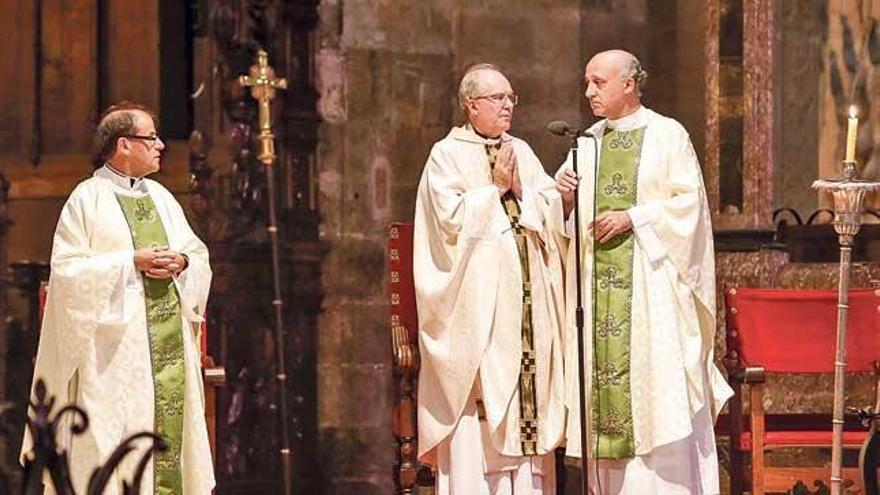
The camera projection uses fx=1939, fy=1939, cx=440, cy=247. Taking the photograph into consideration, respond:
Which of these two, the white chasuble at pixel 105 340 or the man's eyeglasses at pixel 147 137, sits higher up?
the man's eyeglasses at pixel 147 137

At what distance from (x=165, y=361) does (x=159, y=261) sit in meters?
0.39

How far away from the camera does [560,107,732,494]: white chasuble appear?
23.5ft

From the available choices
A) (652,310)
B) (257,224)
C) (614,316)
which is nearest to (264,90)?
(257,224)

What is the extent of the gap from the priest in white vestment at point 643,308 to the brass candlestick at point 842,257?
0.56m

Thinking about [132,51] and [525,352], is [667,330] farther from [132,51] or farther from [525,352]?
[132,51]

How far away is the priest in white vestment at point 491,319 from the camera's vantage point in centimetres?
733

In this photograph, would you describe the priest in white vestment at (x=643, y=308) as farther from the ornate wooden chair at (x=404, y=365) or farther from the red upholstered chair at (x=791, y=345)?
the ornate wooden chair at (x=404, y=365)

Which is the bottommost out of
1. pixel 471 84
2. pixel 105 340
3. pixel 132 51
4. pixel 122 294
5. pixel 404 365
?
pixel 404 365

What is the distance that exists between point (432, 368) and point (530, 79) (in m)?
3.40

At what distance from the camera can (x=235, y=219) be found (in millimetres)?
9695

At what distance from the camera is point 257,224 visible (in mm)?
9680

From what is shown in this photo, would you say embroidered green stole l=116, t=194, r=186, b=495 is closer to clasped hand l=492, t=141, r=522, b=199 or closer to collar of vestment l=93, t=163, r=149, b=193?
collar of vestment l=93, t=163, r=149, b=193

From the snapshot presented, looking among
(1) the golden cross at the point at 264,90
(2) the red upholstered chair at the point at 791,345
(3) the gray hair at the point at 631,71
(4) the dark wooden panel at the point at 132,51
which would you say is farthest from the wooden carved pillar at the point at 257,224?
(3) the gray hair at the point at 631,71

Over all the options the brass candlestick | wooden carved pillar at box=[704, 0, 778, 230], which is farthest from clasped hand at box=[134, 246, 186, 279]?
wooden carved pillar at box=[704, 0, 778, 230]
